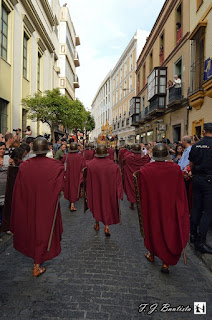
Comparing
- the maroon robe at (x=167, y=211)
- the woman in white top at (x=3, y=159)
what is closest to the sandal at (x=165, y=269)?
the maroon robe at (x=167, y=211)

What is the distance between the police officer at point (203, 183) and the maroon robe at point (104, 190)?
1516 millimetres

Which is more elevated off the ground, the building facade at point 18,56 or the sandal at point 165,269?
the building facade at point 18,56

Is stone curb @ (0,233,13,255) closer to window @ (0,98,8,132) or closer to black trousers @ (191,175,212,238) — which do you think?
black trousers @ (191,175,212,238)

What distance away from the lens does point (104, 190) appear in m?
5.34

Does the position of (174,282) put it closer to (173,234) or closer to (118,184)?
(173,234)

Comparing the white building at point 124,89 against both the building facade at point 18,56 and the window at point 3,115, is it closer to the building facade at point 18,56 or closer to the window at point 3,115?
the building facade at point 18,56

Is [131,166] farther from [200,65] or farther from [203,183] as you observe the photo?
[200,65]

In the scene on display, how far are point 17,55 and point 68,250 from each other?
13.6m

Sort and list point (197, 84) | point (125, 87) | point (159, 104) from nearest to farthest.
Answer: point (197, 84), point (159, 104), point (125, 87)

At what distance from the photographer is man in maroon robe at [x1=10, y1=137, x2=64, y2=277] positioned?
11.5ft

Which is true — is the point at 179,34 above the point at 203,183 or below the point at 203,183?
above

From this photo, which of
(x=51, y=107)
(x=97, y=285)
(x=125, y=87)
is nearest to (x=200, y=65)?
(x=51, y=107)

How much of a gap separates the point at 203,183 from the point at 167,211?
Result: 961 mm

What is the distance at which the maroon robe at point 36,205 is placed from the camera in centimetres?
350
